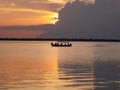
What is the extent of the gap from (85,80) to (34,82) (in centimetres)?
478

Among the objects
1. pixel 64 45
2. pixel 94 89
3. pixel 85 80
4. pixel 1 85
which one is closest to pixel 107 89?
pixel 94 89

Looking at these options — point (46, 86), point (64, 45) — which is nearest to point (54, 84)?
point (46, 86)

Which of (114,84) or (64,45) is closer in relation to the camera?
(114,84)

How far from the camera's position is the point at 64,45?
576ft

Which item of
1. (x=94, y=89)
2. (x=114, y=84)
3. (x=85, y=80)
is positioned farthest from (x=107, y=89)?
(x=85, y=80)

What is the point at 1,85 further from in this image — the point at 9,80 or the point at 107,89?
the point at 107,89

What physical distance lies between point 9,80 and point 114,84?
368 inches

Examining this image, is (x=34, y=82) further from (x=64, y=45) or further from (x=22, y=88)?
(x=64, y=45)

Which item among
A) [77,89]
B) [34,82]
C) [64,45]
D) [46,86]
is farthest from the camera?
[64,45]

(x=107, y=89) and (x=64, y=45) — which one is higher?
(x=107, y=89)

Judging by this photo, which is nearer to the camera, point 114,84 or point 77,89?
point 77,89

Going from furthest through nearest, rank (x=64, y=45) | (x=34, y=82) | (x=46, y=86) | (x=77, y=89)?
(x=64, y=45) → (x=34, y=82) → (x=46, y=86) → (x=77, y=89)

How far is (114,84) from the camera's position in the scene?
33.0 meters

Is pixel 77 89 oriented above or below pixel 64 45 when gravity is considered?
above
